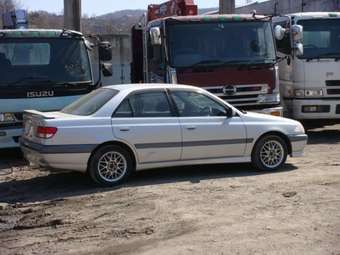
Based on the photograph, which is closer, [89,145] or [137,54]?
[89,145]

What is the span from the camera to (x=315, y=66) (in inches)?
567

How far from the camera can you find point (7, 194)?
9289 millimetres

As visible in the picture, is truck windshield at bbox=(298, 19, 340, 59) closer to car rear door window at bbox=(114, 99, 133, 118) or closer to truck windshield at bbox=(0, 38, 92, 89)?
truck windshield at bbox=(0, 38, 92, 89)

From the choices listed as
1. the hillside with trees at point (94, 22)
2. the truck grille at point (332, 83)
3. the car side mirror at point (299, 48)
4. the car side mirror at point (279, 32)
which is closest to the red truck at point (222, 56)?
the car side mirror at point (279, 32)

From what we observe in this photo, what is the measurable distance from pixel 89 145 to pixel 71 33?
12.9ft

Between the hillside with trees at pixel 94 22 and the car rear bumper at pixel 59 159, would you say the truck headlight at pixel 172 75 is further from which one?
the hillside with trees at pixel 94 22

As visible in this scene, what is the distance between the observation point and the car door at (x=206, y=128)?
969 cm

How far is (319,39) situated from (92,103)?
6.80 m

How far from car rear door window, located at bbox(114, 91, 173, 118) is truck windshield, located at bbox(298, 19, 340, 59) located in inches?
229

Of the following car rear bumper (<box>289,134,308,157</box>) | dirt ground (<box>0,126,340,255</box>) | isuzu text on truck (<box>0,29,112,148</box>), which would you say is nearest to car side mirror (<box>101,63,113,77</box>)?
isuzu text on truck (<box>0,29,112,148</box>)

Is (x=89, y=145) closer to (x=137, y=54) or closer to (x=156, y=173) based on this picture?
(x=156, y=173)

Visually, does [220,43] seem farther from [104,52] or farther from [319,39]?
[319,39]

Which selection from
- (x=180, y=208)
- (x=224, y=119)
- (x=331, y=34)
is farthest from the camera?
(x=331, y=34)

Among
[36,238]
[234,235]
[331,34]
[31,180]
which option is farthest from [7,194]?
[331,34]
